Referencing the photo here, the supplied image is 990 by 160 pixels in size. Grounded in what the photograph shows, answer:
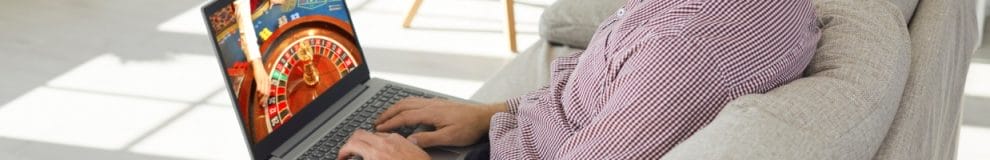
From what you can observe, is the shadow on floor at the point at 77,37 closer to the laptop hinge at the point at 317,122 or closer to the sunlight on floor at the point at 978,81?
the laptop hinge at the point at 317,122

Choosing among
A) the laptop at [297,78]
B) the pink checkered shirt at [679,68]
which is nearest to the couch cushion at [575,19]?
the laptop at [297,78]

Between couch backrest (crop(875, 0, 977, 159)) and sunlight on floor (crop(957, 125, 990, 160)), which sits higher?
couch backrest (crop(875, 0, 977, 159))

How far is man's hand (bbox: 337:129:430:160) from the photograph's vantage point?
171cm

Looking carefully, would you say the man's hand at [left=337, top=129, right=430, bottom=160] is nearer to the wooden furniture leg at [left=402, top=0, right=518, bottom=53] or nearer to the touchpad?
the touchpad

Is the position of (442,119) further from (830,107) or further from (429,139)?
(830,107)

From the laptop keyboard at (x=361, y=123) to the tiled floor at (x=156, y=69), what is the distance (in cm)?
125

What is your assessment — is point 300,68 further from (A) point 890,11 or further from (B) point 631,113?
(A) point 890,11

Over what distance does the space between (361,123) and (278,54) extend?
0.20m

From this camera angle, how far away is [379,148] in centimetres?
172

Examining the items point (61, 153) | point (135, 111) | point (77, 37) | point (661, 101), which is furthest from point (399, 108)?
point (77, 37)

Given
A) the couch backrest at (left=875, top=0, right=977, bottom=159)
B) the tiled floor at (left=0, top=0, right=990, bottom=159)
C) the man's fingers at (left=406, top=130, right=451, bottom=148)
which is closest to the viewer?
the couch backrest at (left=875, top=0, right=977, bottom=159)

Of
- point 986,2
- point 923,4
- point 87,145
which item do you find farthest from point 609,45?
point 986,2

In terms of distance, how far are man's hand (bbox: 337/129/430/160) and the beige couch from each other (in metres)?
0.51

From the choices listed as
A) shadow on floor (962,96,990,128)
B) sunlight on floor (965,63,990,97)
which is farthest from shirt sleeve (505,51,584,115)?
sunlight on floor (965,63,990,97)
